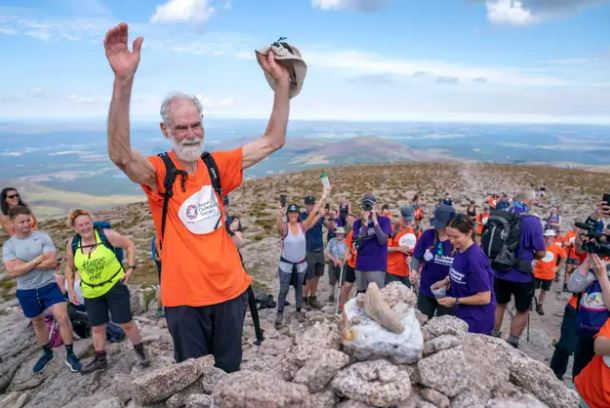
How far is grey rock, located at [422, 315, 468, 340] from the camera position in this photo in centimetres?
318

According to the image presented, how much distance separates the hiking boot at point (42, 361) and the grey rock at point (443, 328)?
6637 millimetres

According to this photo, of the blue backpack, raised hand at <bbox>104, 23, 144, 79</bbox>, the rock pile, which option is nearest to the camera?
raised hand at <bbox>104, 23, 144, 79</bbox>

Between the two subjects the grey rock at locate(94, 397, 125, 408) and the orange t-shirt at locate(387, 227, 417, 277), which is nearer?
the grey rock at locate(94, 397, 125, 408)

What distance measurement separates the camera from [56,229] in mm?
19094

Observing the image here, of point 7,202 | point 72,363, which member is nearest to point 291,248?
point 72,363

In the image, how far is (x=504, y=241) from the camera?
239 inches

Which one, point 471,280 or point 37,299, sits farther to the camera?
point 37,299

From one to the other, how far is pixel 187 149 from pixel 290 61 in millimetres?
1084

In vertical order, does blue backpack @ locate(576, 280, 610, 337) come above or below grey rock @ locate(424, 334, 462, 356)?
below

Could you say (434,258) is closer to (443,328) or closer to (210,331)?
(443,328)

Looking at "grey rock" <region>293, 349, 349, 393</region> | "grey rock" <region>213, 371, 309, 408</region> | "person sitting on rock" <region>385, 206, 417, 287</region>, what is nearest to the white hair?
"grey rock" <region>213, 371, 309, 408</region>

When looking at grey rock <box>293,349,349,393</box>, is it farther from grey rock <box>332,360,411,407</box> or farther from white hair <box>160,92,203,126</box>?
white hair <box>160,92,203,126</box>

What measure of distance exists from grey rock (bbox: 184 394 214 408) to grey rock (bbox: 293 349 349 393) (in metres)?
0.75

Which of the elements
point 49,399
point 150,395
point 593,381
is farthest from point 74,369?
point 593,381
